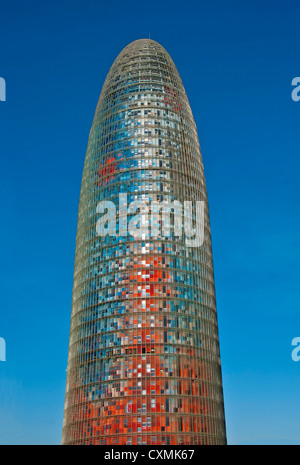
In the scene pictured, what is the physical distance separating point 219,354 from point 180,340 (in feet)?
75.0

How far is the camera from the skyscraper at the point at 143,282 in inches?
5335

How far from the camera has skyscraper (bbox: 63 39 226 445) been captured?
135500mm

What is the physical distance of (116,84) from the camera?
186 meters

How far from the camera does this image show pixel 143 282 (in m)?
148
